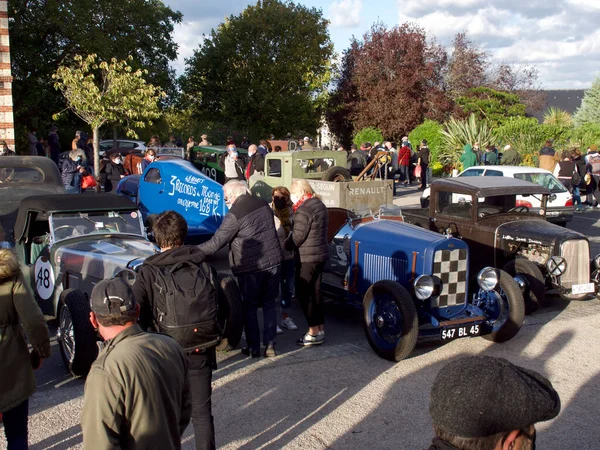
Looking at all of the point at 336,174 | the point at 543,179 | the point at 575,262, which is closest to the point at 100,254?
the point at 575,262

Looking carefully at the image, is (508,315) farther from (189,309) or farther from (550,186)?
(550,186)

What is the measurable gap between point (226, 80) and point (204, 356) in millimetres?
30895

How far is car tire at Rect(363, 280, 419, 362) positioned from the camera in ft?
→ 21.1

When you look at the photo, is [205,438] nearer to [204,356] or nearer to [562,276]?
[204,356]

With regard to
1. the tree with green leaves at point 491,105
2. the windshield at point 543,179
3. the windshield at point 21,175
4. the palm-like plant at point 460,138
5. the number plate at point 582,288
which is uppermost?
the tree with green leaves at point 491,105

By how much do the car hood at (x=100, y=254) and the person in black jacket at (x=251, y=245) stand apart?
50.1 inches

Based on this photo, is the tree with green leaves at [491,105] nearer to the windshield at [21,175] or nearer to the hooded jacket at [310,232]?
the windshield at [21,175]

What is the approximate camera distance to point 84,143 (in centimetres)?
2309

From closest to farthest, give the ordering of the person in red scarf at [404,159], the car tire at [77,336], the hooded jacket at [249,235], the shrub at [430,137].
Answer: the car tire at [77,336] → the hooded jacket at [249,235] → the person in red scarf at [404,159] → the shrub at [430,137]

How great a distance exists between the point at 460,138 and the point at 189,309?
22.5m

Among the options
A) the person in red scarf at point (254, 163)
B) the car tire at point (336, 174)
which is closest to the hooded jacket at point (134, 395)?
the car tire at point (336, 174)

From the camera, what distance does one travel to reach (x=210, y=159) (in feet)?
63.2

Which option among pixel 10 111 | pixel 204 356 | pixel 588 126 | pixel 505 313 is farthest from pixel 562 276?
pixel 588 126

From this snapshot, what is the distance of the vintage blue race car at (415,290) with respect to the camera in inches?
263
